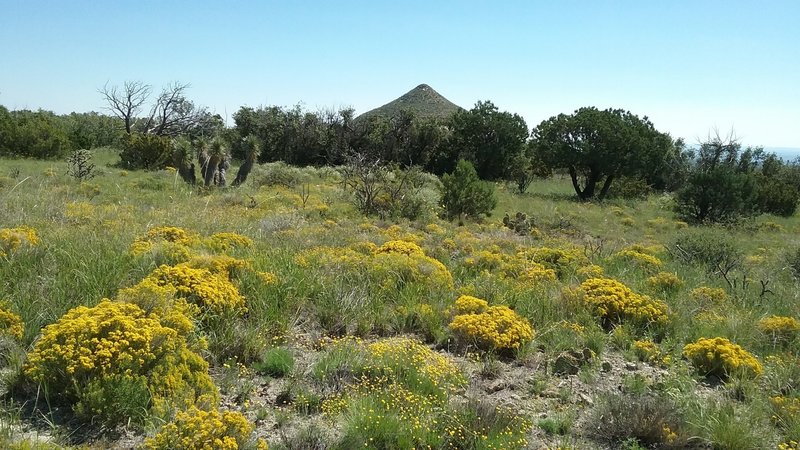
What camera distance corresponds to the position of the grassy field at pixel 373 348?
3.38 m

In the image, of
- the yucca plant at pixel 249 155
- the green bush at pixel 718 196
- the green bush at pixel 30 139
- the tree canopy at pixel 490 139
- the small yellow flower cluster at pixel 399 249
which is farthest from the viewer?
the tree canopy at pixel 490 139

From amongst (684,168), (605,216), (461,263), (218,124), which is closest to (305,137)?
(218,124)

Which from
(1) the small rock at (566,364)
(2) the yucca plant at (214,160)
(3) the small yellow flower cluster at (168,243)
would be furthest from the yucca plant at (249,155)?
(1) the small rock at (566,364)

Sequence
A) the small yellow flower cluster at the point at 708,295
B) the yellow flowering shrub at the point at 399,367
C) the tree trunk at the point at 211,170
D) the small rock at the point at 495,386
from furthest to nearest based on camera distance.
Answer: the tree trunk at the point at 211,170 < the small yellow flower cluster at the point at 708,295 < the small rock at the point at 495,386 < the yellow flowering shrub at the point at 399,367

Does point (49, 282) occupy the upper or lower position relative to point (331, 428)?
upper

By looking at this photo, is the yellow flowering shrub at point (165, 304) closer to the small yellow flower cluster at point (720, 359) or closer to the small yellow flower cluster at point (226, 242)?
the small yellow flower cluster at point (226, 242)

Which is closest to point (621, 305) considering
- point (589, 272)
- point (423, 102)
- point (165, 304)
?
point (589, 272)

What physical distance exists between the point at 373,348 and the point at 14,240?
4003mm

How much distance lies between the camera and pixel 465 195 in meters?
17.7

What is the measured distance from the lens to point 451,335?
5.12m

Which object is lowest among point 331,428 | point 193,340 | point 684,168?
point 331,428

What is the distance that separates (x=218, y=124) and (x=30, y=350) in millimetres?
42877

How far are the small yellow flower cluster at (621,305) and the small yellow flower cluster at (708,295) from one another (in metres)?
0.96

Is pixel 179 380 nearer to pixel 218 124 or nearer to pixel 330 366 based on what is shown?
pixel 330 366
